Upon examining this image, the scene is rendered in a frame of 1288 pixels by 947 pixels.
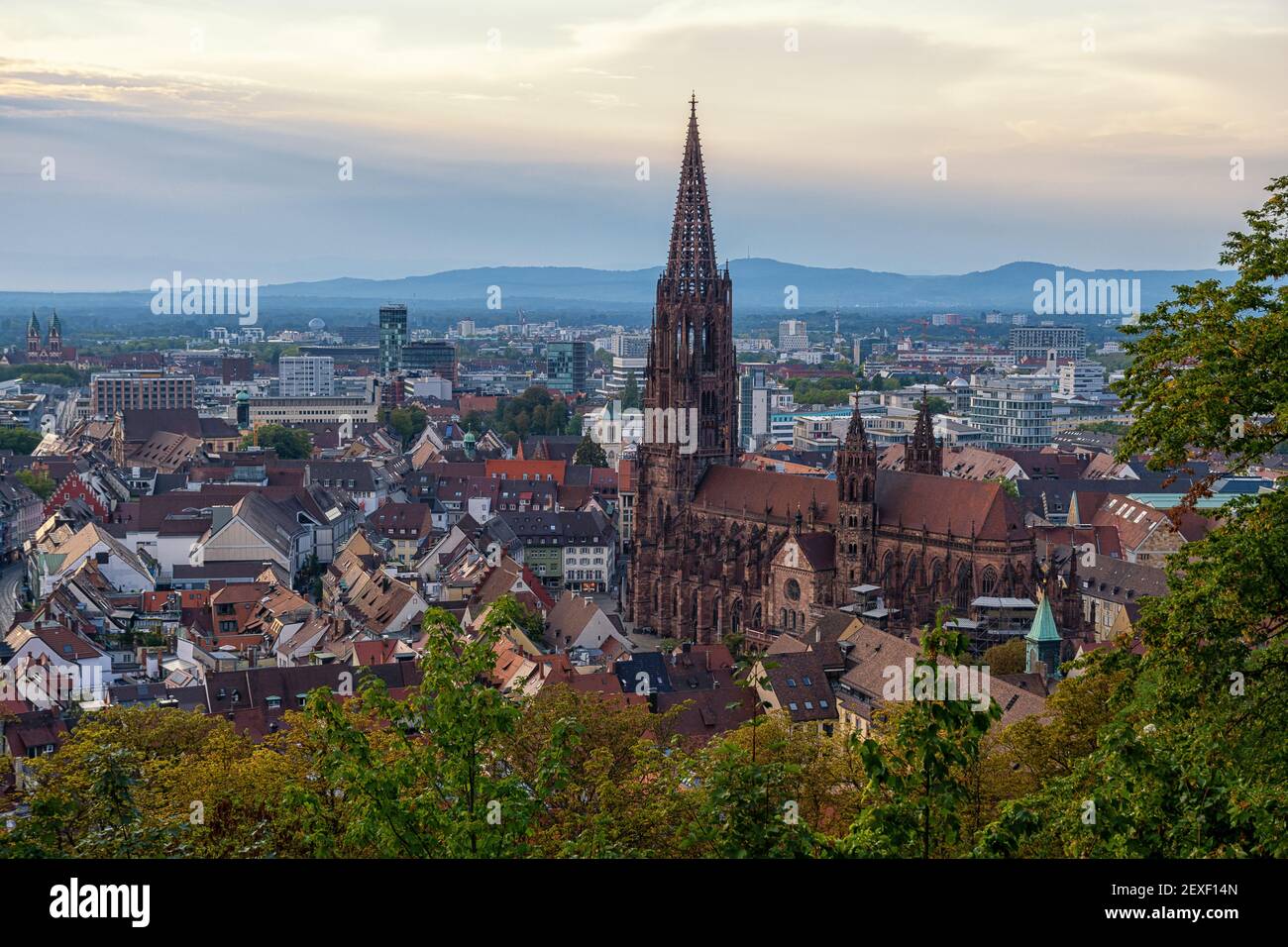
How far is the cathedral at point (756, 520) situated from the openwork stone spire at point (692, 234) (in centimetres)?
9

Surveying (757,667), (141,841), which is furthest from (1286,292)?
(757,667)

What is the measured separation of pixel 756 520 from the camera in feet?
299

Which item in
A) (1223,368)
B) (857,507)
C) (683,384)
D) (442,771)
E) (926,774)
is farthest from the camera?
(683,384)

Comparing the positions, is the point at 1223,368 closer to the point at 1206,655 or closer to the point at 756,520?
the point at 1206,655

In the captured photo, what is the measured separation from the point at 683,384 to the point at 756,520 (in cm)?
1004

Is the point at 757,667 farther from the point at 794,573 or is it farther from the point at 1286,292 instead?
the point at 1286,292

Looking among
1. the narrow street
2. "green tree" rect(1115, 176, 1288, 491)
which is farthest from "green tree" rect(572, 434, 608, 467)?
"green tree" rect(1115, 176, 1288, 491)

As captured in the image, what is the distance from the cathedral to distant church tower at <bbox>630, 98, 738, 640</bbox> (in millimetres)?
87

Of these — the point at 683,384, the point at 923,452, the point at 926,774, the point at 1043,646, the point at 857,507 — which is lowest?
the point at 1043,646

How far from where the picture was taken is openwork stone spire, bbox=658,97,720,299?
9525cm


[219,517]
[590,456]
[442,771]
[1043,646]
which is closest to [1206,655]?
[442,771]

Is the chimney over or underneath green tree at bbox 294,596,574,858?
underneath

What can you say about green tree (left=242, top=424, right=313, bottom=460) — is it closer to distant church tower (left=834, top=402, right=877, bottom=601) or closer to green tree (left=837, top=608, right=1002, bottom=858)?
distant church tower (left=834, top=402, right=877, bottom=601)

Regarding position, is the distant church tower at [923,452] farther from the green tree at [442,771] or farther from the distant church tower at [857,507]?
the green tree at [442,771]
